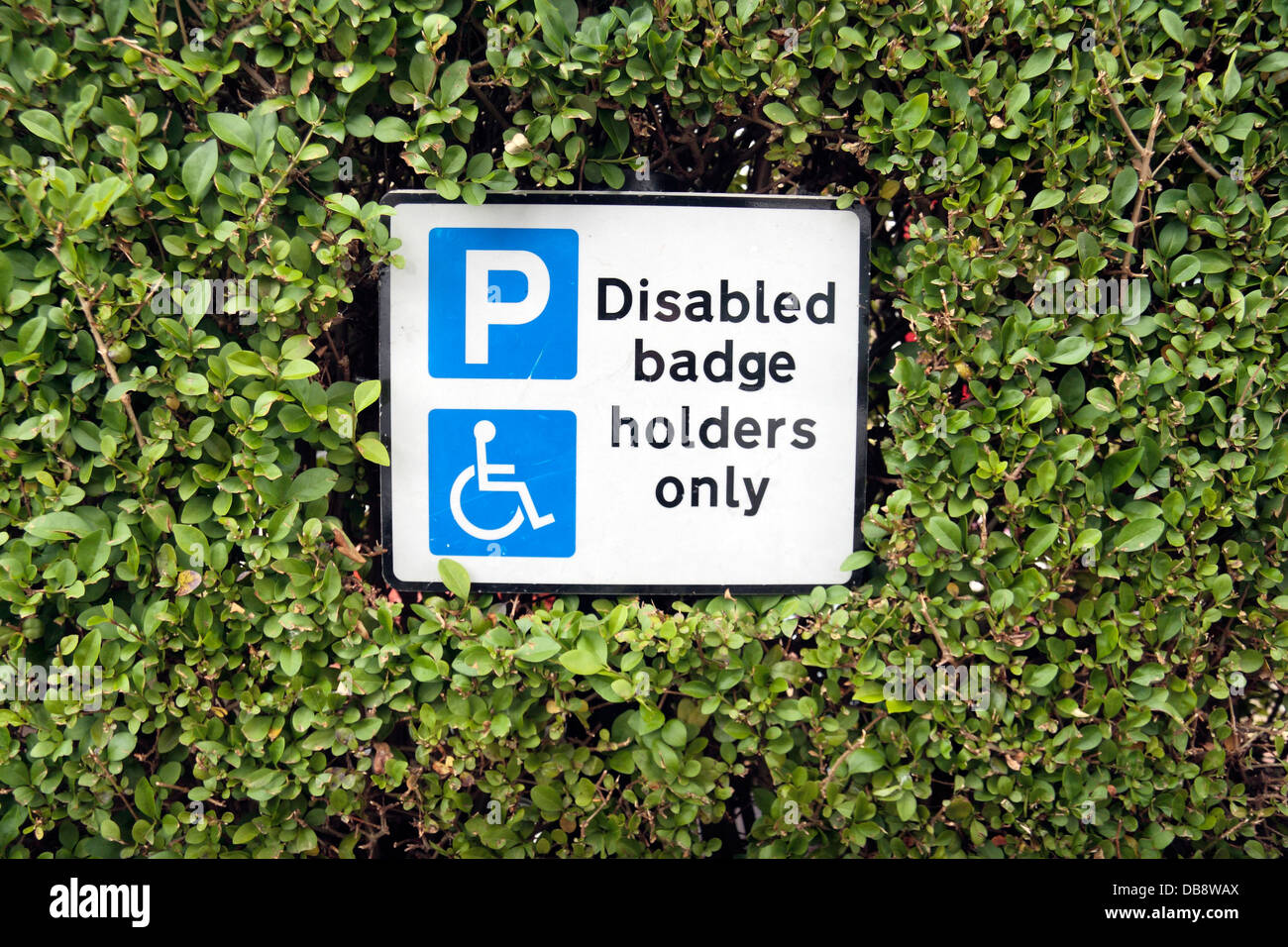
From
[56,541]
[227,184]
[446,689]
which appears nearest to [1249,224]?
[446,689]

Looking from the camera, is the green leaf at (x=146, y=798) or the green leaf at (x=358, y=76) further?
the green leaf at (x=146, y=798)

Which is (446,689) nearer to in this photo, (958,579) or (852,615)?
(852,615)

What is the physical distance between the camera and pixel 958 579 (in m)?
2.19

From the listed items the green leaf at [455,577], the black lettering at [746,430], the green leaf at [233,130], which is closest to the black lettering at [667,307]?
the black lettering at [746,430]

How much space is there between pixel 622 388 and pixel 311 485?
33.9 inches

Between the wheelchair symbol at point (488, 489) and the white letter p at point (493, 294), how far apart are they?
0.92ft

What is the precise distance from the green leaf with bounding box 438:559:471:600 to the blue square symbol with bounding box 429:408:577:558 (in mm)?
84

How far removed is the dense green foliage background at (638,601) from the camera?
6.67 ft

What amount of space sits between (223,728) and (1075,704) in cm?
230

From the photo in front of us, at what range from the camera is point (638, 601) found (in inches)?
88.7

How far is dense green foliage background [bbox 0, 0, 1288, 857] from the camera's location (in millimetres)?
2033

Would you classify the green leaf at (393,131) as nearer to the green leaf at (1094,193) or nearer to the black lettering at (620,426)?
the black lettering at (620,426)

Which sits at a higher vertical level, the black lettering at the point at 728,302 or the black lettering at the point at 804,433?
the black lettering at the point at 728,302
